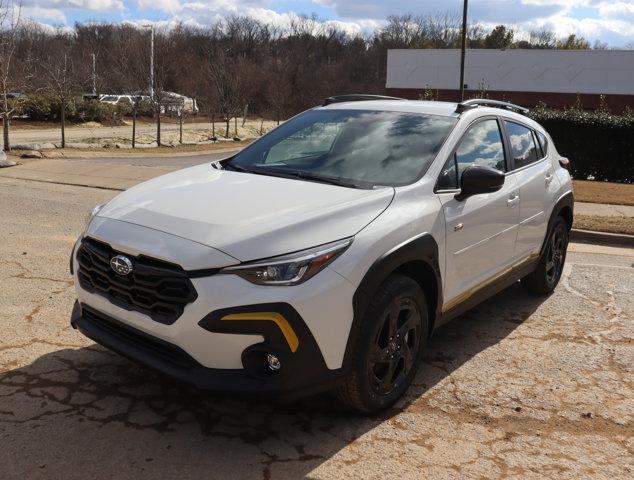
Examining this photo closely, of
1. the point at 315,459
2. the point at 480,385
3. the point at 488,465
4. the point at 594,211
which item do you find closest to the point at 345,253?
the point at 315,459

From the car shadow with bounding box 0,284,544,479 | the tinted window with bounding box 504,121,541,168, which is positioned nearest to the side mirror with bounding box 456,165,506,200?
the tinted window with bounding box 504,121,541,168

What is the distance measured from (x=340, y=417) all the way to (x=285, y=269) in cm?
108

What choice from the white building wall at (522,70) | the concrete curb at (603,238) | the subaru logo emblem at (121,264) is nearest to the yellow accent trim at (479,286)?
the subaru logo emblem at (121,264)

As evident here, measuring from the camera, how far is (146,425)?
3225mm

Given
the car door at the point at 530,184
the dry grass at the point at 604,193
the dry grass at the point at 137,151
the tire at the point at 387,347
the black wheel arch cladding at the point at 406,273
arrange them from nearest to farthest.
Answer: the black wheel arch cladding at the point at 406,273 < the tire at the point at 387,347 < the car door at the point at 530,184 < the dry grass at the point at 604,193 < the dry grass at the point at 137,151

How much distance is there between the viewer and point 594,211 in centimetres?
1062

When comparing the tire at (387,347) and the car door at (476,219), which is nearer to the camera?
the tire at (387,347)

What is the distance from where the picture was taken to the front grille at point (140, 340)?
2896mm

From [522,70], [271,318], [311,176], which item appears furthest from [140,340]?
[522,70]

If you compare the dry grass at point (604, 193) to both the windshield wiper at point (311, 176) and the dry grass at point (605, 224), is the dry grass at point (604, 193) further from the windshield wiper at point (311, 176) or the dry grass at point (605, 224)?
the windshield wiper at point (311, 176)

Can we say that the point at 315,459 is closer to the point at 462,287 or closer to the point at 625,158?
the point at 462,287

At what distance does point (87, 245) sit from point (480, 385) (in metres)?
2.51

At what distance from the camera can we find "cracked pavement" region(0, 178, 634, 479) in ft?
9.62

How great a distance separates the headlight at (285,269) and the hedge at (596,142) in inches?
599
